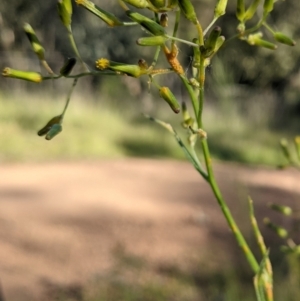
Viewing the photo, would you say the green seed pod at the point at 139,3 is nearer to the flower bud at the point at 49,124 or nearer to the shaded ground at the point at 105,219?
Result: the flower bud at the point at 49,124

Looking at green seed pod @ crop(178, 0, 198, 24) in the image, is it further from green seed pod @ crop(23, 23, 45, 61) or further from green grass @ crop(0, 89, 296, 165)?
green grass @ crop(0, 89, 296, 165)

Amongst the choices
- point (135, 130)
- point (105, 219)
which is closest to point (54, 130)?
point (105, 219)

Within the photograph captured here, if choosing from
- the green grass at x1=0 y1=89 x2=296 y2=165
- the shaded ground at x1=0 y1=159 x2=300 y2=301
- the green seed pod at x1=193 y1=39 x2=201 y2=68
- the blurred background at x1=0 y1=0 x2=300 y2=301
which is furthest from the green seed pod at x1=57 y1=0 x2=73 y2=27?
the green grass at x1=0 y1=89 x2=296 y2=165

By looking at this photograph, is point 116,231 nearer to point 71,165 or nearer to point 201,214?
point 201,214

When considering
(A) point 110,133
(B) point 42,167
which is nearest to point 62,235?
(B) point 42,167

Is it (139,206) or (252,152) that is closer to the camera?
(139,206)

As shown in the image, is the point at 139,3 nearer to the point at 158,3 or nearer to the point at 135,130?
the point at 158,3
